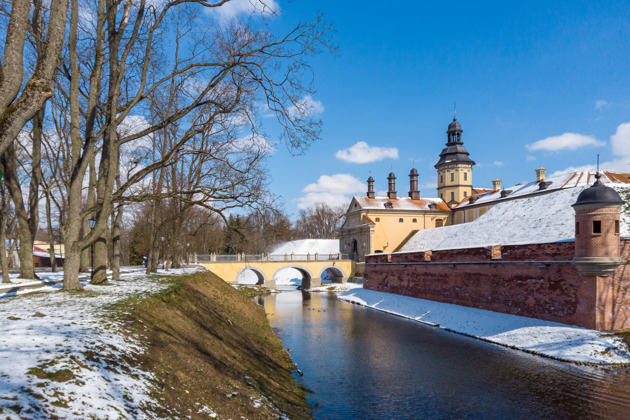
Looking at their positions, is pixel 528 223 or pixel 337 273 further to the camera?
pixel 337 273

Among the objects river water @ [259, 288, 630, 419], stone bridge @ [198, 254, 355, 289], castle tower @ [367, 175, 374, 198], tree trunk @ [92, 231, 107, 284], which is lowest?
river water @ [259, 288, 630, 419]

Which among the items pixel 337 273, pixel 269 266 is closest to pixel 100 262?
pixel 269 266

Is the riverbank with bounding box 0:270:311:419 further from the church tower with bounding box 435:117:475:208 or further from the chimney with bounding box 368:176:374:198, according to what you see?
the church tower with bounding box 435:117:475:208

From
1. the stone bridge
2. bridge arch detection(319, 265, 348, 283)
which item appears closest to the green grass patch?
the stone bridge

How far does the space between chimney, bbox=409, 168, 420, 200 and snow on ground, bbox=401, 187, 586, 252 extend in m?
16.8

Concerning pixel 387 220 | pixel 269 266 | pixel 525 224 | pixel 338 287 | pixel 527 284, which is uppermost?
pixel 387 220

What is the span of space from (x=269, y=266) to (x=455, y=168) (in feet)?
96.9

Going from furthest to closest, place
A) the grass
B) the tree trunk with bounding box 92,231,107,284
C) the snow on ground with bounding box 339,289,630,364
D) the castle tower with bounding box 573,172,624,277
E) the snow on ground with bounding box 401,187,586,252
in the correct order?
1. the snow on ground with bounding box 401,187,586,252
2. the castle tower with bounding box 573,172,624,277
3. the snow on ground with bounding box 339,289,630,364
4. the tree trunk with bounding box 92,231,107,284
5. the grass

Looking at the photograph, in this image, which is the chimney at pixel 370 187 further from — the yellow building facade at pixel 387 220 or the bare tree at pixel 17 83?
the bare tree at pixel 17 83

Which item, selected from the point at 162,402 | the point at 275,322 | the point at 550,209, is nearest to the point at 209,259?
the point at 275,322

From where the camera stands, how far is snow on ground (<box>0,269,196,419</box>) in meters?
4.19

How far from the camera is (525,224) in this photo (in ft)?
92.3

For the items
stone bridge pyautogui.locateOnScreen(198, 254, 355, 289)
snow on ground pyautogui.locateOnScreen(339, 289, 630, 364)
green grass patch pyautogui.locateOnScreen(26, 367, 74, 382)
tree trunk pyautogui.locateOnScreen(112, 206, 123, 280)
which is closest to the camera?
green grass patch pyautogui.locateOnScreen(26, 367, 74, 382)

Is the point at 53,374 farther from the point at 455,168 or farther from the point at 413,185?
the point at 455,168
